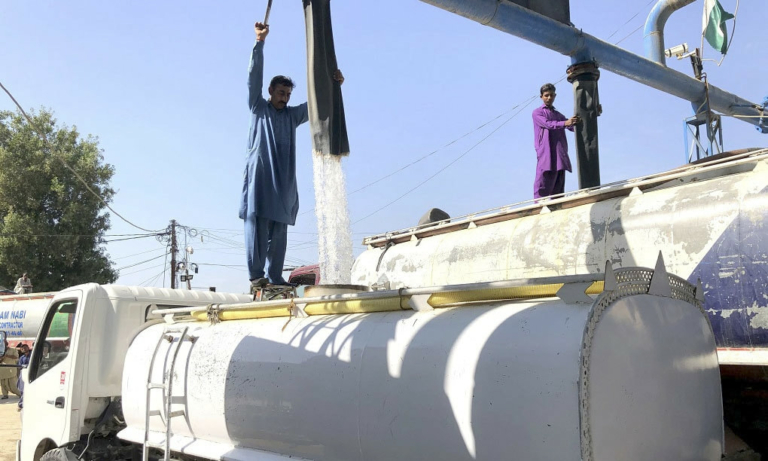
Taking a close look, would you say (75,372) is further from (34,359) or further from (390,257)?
(390,257)

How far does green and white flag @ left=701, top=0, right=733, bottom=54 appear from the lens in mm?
13195

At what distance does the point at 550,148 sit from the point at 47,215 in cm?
2518

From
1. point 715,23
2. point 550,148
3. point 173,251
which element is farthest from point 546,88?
point 173,251

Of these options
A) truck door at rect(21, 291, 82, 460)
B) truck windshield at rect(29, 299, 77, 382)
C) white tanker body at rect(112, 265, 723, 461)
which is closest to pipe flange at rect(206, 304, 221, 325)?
white tanker body at rect(112, 265, 723, 461)

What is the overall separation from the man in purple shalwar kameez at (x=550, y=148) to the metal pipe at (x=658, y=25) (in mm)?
7342

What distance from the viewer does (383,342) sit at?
10.3ft

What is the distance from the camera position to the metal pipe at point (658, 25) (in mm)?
13070

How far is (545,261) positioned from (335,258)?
5.91 ft

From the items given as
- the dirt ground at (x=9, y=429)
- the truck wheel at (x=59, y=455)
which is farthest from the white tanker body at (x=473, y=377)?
the dirt ground at (x=9, y=429)

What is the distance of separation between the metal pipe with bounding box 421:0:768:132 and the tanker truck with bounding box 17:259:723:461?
18.1 ft

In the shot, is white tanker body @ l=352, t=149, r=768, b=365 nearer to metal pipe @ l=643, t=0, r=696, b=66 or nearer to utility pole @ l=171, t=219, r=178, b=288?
metal pipe @ l=643, t=0, r=696, b=66

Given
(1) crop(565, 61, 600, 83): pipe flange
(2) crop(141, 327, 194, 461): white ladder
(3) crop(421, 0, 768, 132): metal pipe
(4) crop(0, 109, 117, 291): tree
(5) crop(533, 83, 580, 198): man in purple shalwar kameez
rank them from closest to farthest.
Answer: (2) crop(141, 327, 194, 461): white ladder → (5) crop(533, 83, 580, 198): man in purple shalwar kameez → (3) crop(421, 0, 768, 132): metal pipe → (1) crop(565, 61, 600, 83): pipe flange → (4) crop(0, 109, 117, 291): tree

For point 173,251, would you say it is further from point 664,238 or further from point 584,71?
point 664,238

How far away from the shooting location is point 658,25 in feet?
43.3
